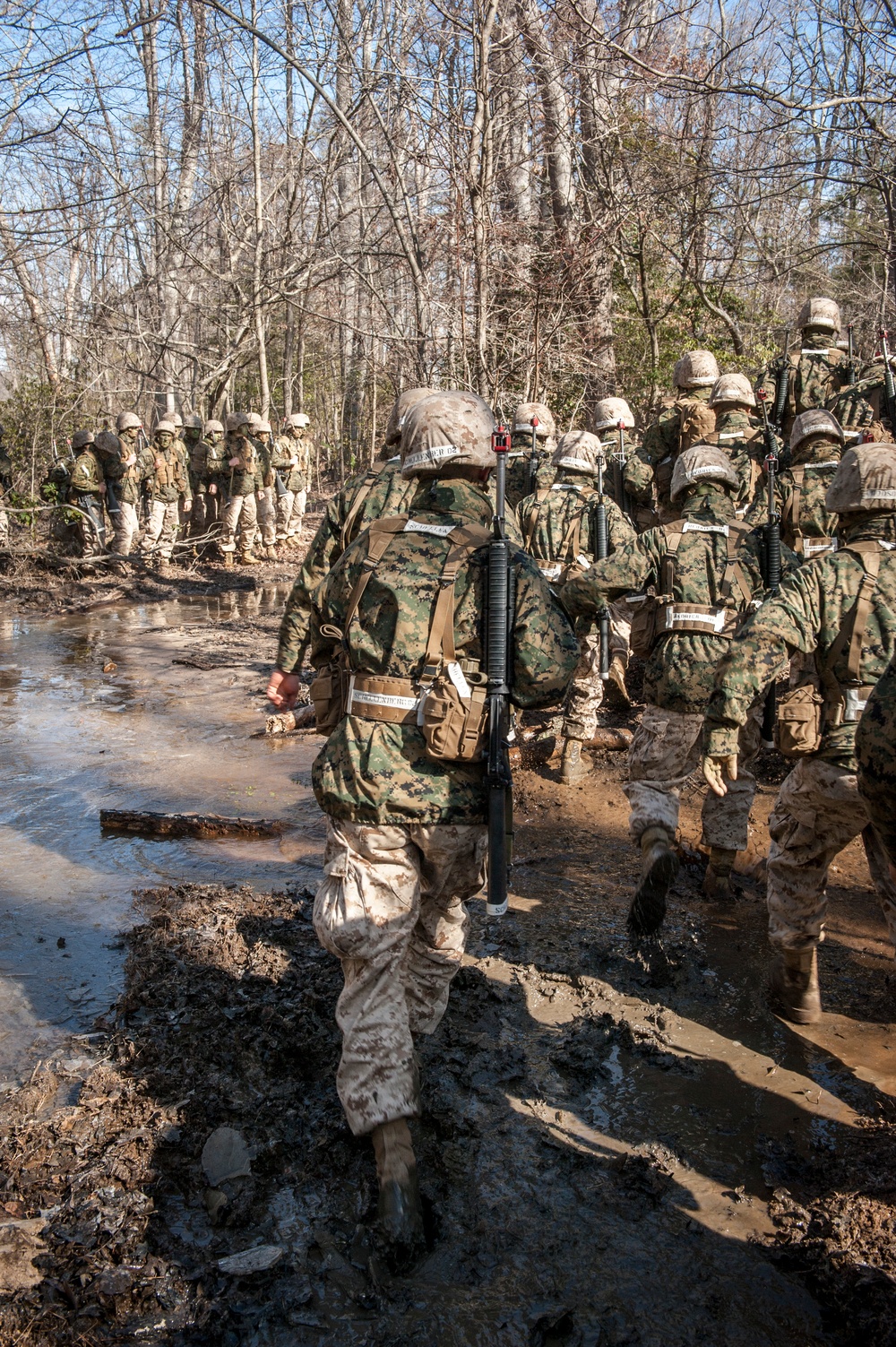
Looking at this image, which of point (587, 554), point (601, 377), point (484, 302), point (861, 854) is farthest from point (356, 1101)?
point (601, 377)

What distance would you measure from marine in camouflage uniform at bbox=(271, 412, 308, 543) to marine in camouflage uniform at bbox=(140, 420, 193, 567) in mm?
1776

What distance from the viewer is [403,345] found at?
1001 cm

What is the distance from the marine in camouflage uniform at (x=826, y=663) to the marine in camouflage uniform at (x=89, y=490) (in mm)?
13612

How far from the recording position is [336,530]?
3.89 metres

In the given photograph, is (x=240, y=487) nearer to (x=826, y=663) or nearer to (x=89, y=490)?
(x=89, y=490)

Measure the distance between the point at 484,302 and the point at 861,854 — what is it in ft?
19.5

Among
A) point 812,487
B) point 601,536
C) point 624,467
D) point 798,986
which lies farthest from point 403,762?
point 624,467

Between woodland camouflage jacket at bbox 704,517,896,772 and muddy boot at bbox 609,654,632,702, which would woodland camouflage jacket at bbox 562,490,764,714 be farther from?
muddy boot at bbox 609,654,632,702

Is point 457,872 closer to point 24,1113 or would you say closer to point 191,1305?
point 191,1305

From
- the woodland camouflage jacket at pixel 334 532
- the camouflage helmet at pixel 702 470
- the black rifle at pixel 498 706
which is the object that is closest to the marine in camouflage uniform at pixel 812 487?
the camouflage helmet at pixel 702 470

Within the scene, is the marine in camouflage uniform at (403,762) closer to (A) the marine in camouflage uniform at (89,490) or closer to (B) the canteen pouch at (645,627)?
(B) the canteen pouch at (645,627)

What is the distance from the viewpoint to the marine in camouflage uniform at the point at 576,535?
6.87 meters

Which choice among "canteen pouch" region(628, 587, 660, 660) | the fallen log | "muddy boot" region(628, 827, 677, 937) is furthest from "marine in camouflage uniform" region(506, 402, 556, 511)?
"muddy boot" region(628, 827, 677, 937)

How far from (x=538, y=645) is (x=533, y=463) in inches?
243
